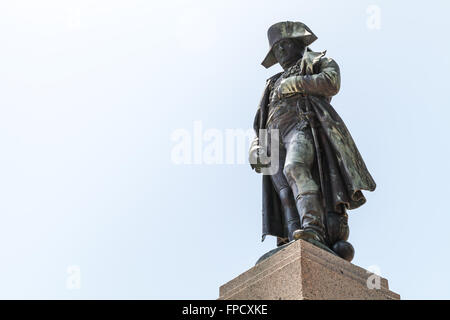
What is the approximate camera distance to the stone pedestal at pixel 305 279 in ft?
19.3

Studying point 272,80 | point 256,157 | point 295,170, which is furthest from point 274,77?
point 295,170

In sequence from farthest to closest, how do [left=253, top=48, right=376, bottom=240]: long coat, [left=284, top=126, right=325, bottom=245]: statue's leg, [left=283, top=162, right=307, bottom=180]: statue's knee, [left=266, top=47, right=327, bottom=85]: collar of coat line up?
1. [left=266, top=47, right=327, bottom=85]: collar of coat
2. [left=253, top=48, right=376, bottom=240]: long coat
3. [left=283, top=162, right=307, bottom=180]: statue's knee
4. [left=284, top=126, right=325, bottom=245]: statue's leg

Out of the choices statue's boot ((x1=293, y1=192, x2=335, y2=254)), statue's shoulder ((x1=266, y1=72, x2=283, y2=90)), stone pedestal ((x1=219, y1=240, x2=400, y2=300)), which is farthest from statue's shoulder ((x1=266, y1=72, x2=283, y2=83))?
stone pedestal ((x1=219, y1=240, x2=400, y2=300))

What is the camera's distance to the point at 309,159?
300 inches

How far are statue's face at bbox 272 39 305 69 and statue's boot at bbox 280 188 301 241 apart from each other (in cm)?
195

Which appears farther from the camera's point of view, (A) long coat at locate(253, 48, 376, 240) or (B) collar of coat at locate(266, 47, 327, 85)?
(B) collar of coat at locate(266, 47, 327, 85)

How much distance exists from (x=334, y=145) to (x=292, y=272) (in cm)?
216

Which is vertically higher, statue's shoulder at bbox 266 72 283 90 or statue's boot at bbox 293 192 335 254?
statue's shoulder at bbox 266 72 283 90

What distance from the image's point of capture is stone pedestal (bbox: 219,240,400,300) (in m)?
5.88

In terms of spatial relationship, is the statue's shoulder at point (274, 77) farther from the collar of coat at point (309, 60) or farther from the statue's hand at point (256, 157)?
the statue's hand at point (256, 157)

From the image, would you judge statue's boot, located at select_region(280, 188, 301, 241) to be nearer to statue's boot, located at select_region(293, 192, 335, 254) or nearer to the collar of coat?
statue's boot, located at select_region(293, 192, 335, 254)

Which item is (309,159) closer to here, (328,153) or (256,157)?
(328,153)

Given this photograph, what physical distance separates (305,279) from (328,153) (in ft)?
7.31

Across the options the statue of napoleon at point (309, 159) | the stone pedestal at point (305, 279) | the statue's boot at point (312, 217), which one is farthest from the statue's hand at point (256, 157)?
the stone pedestal at point (305, 279)
